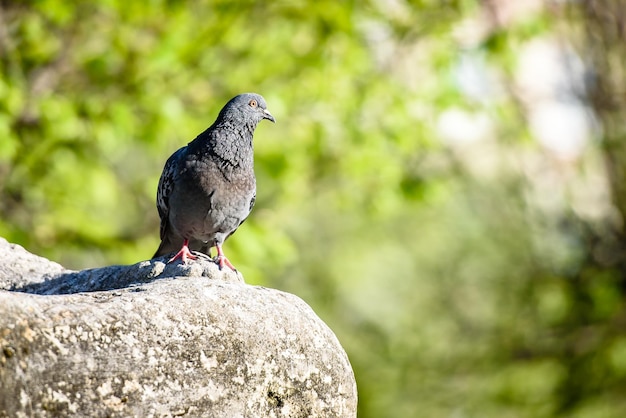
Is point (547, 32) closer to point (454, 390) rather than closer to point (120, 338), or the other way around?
point (454, 390)

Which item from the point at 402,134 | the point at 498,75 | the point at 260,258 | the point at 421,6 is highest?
the point at 498,75

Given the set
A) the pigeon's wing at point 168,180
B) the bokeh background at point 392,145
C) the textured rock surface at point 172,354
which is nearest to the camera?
the textured rock surface at point 172,354

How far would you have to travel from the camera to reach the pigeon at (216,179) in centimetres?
422

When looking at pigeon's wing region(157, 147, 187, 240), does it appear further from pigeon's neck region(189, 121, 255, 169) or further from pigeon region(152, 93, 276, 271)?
pigeon's neck region(189, 121, 255, 169)

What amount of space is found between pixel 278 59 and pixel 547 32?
2.81 meters

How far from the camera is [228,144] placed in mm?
4258

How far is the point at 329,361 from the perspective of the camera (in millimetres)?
3150

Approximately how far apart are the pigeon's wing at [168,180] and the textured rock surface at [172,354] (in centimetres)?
104

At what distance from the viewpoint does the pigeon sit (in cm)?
422

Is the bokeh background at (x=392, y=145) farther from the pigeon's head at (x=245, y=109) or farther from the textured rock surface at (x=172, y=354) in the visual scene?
the textured rock surface at (x=172, y=354)

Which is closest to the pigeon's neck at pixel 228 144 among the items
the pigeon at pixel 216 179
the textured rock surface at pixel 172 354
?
the pigeon at pixel 216 179

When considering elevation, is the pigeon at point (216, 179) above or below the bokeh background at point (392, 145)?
below

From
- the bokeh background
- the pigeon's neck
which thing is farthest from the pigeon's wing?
the bokeh background

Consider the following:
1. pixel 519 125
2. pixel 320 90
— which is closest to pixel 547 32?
pixel 519 125
